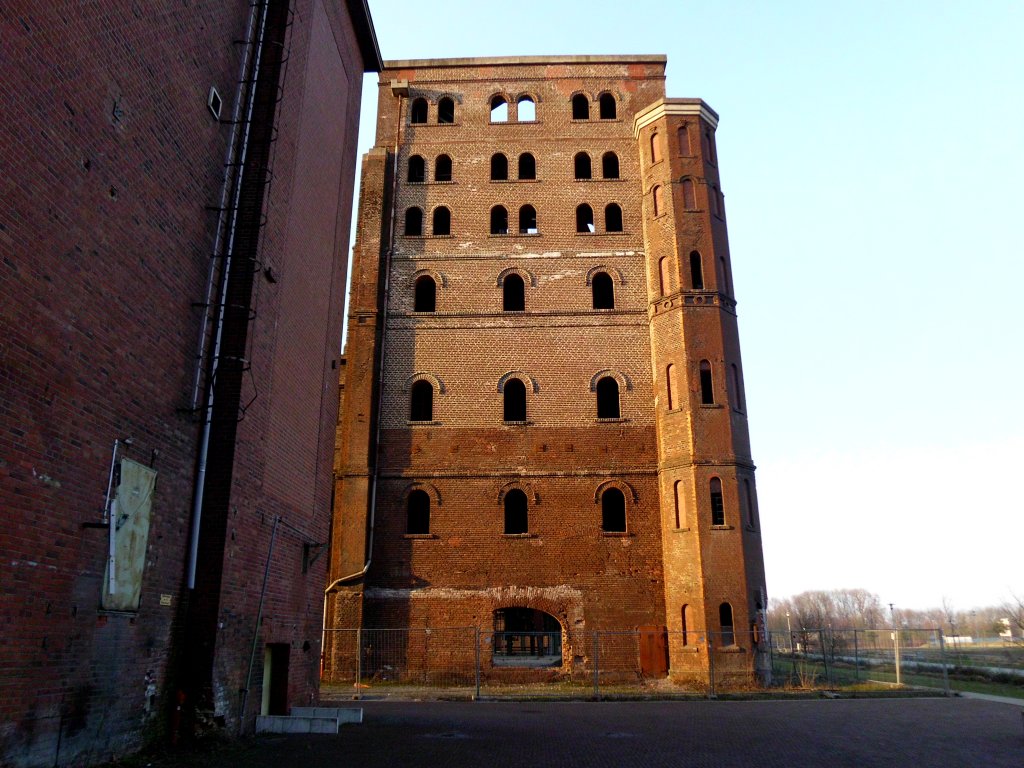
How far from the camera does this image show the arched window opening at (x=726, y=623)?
19.5m

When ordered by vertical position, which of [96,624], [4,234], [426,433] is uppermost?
[426,433]

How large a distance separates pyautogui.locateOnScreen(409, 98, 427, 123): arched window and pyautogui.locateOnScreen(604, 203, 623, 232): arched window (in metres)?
7.33

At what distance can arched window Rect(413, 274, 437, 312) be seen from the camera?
24.8 m

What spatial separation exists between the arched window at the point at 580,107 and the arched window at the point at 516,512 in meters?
13.5

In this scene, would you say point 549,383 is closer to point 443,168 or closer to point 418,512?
point 418,512

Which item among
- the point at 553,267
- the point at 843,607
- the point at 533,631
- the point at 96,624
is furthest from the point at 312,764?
the point at 843,607

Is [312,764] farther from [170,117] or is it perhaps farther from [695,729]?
[170,117]

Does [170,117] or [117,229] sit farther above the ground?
[170,117]

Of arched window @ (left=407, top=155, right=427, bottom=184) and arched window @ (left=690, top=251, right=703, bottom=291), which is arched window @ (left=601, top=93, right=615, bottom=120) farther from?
arched window @ (left=690, top=251, right=703, bottom=291)

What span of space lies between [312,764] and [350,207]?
466 inches

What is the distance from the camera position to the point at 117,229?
8.50 m

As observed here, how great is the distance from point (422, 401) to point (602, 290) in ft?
21.8

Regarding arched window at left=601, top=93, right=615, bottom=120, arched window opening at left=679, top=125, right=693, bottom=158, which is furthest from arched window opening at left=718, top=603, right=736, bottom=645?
arched window at left=601, top=93, right=615, bottom=120

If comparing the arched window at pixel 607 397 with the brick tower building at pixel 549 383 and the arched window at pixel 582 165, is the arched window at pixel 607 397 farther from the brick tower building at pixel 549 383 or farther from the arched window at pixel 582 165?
the arched window at pixel 582 165
